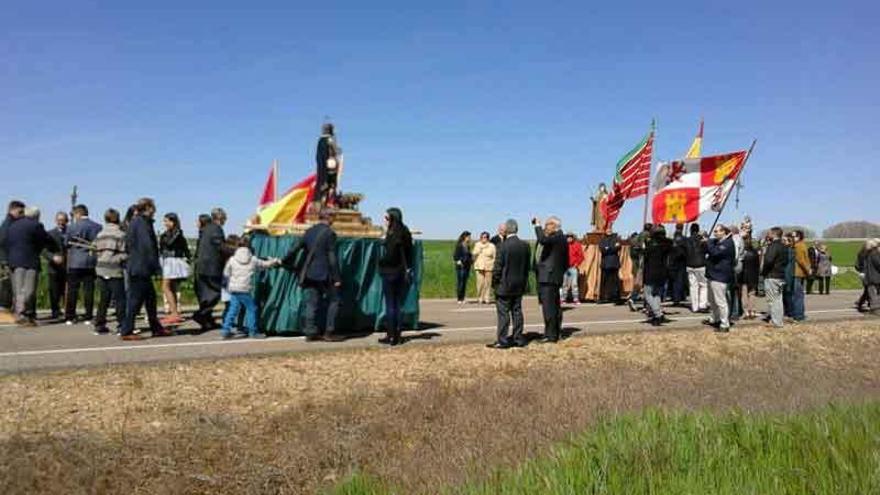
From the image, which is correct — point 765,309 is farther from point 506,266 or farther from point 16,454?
point 16,454

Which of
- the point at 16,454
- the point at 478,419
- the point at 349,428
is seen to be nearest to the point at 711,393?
the point at 478,419

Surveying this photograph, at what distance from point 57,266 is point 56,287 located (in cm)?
65

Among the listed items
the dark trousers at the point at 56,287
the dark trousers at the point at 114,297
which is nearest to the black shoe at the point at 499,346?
the dark trousers at the point at 114,297

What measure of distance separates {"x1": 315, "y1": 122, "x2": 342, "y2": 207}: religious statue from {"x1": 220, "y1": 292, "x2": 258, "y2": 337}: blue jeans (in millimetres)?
4315

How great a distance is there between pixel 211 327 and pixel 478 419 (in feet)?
20.8

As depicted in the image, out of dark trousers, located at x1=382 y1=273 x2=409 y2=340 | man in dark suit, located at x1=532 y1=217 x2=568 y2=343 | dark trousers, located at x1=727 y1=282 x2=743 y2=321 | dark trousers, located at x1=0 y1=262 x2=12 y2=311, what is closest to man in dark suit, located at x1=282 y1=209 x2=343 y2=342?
dark trousers, located at x1=382 y1=273 x2=409 y2=340

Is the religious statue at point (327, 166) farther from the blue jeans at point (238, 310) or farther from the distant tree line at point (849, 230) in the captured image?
the distant tree line at point (849, 230)

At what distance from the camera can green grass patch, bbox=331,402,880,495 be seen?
14.1ft

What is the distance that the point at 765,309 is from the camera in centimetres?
1778

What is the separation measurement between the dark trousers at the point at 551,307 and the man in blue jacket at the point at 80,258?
24.8 feet

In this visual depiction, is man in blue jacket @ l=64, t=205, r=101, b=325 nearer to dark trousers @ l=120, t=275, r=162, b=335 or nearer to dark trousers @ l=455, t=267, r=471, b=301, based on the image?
dark trousers @ l=120, t=275, r=162, b=335

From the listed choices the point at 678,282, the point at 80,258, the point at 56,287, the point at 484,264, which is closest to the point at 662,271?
the point at 678,282

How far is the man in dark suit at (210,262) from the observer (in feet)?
37.3

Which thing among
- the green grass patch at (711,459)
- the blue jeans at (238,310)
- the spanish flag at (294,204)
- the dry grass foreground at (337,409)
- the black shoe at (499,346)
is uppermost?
the spanish flag at (294,204)
